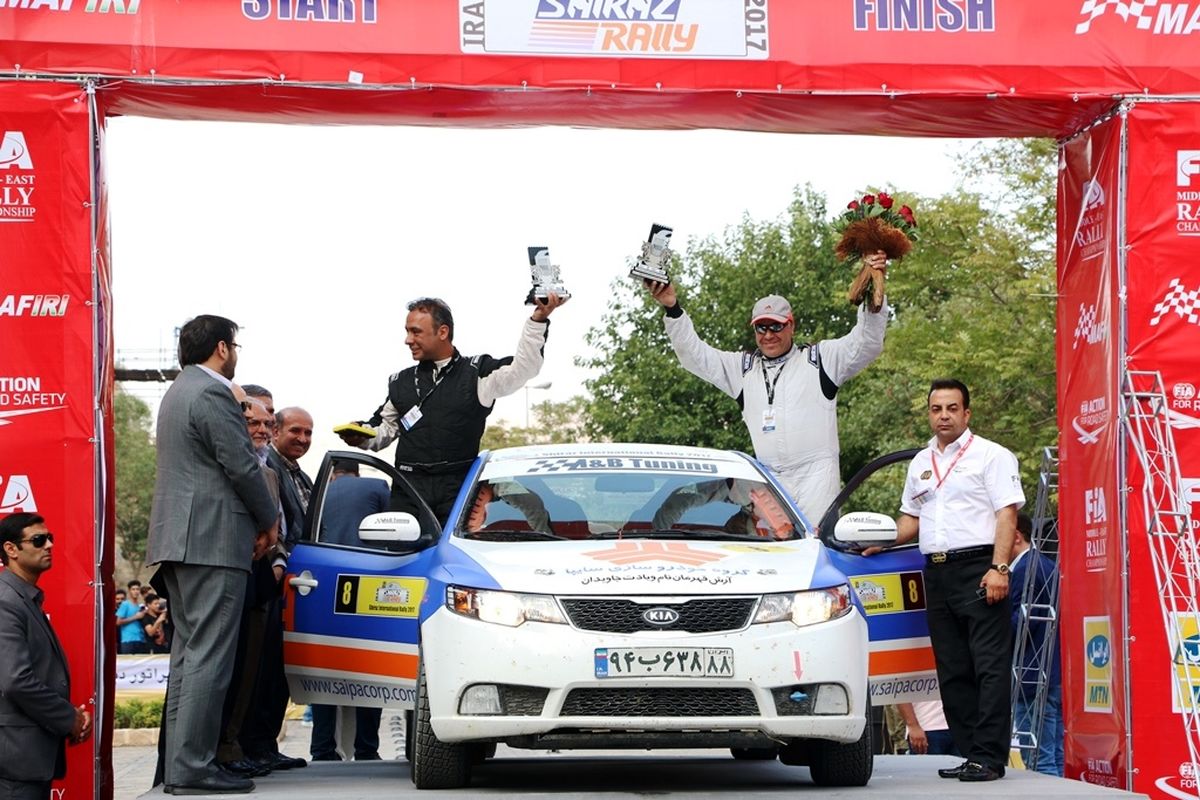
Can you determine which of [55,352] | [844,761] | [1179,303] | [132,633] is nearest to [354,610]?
[55,352]

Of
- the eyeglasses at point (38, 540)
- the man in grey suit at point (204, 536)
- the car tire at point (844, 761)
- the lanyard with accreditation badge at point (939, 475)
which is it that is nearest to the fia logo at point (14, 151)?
the man in grey suit at point (204, 536)

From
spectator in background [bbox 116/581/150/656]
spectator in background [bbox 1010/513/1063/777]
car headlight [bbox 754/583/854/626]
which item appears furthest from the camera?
spectator in background [bbox 116/581/150/656]

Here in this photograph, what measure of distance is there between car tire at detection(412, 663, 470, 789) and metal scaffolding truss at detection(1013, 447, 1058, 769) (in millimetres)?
4692

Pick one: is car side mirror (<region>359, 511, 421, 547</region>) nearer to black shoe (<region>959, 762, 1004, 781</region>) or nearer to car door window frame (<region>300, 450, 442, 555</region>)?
car door window frame (<region>300, 450, 442, 555</region>)

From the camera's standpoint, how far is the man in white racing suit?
10.5m

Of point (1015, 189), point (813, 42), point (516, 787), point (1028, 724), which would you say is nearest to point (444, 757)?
point (516, 787)

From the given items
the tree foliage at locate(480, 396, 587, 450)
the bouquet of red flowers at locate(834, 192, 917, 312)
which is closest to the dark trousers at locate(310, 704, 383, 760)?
the bouquet of red flowers at locate(834, 192, 917, 312)

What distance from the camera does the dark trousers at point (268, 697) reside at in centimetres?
986

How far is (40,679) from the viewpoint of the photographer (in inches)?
324

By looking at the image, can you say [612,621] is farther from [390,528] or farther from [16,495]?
[16,495]

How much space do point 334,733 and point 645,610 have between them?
466 cm

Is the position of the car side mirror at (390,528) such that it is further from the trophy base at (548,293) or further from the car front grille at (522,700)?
the trophy base at (548,293)

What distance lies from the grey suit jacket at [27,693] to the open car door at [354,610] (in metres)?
1.50

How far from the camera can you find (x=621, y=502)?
29.3ft
